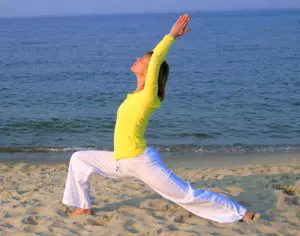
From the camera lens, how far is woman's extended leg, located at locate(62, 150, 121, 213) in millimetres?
5375

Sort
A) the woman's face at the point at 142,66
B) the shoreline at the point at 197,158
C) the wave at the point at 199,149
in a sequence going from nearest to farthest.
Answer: the woman's face at the point at 142,66 < the shoreline at the point at 197,158 < the wave at the point at 199,149

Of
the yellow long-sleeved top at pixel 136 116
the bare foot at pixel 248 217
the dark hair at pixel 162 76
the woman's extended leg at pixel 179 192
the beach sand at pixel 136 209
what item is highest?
the dark hair at pixel 162 76

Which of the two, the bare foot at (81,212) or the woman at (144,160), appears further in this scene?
the bare foot at (81,212)

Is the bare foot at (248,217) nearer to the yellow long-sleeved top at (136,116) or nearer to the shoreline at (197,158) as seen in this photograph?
the yellow long-sleeved top at (136,116)

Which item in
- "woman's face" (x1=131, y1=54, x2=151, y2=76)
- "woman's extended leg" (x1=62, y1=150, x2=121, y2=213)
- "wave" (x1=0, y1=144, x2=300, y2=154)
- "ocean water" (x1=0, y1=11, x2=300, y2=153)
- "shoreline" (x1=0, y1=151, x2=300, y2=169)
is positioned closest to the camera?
"woman's face" (x1=131, y1=54, x2=151, y2=76)

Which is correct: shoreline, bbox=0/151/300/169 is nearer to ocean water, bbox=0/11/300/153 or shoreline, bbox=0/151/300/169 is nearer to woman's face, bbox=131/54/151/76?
ocean water, bbox=0/11/300/153

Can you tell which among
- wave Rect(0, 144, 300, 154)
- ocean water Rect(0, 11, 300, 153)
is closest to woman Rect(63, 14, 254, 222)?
wave Rect(0, 144, 300, 154)

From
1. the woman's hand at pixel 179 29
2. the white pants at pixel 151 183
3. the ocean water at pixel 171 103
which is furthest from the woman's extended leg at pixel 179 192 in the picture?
the ocean water at pixel 171 103

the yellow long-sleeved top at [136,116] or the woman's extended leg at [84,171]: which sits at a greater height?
the yellow long-sleeved top at [136,116]

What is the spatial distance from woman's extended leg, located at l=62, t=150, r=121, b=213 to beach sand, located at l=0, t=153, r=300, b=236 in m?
0.23

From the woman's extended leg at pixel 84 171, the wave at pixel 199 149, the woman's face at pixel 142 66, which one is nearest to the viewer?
the woman's face at pixel 142 66

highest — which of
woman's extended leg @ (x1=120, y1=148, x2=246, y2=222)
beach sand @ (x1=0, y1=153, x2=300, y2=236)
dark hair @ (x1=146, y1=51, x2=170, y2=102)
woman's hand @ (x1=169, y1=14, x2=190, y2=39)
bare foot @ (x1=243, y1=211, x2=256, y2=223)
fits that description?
woman's hand @ (x1=169, y1=14, x2=190, y2=39)

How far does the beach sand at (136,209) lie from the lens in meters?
5.25

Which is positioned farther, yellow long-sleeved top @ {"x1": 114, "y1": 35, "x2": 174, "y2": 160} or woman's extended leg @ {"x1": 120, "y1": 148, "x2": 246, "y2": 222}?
woman's extended leg @ {"x1": 120, "y1": 148, "x2": 246, "y2": 222}
